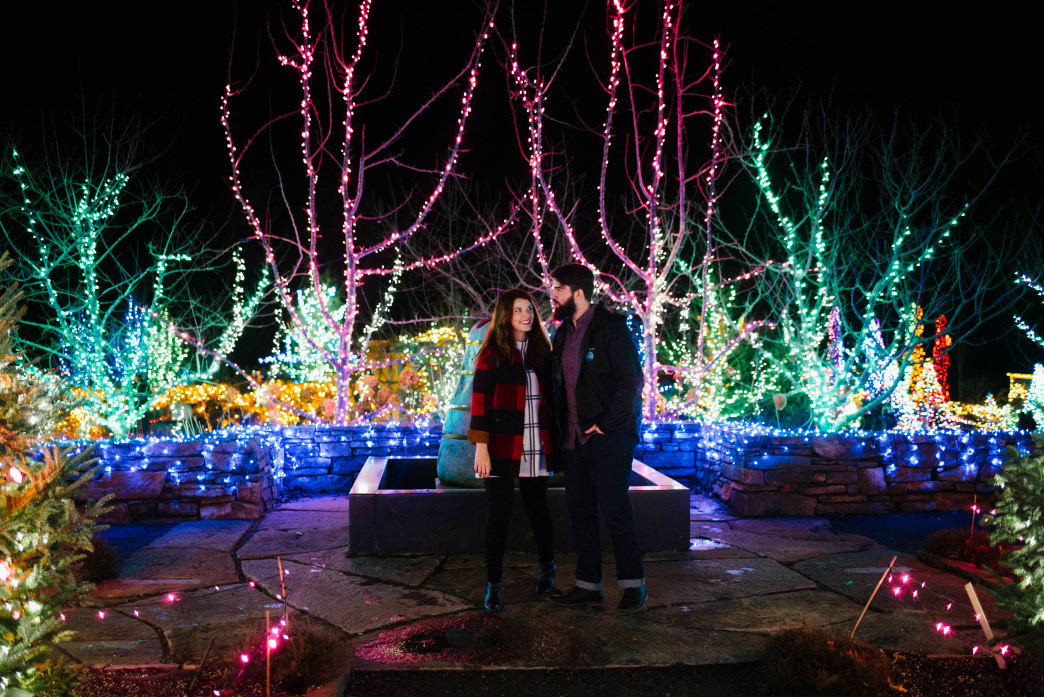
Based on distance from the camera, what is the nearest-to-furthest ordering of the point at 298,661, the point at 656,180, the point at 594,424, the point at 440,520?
the point at 298,661 < the point at 594,424 < the point at 440,520 < the point at 656,180

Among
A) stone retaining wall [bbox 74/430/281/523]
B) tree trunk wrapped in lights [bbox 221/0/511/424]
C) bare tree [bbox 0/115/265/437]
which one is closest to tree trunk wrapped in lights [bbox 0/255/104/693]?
stone retaining wall [bbox 74/430/281/523]

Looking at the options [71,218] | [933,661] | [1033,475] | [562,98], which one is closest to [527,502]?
[933,661]

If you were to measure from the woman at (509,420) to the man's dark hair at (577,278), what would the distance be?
0.71ft

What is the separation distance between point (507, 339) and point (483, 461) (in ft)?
2.12

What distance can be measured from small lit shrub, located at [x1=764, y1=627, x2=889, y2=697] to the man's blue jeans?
917mm

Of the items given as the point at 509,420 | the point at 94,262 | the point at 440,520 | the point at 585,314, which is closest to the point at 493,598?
the point at 509,420

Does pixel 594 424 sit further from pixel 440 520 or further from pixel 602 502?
pixel 440 520

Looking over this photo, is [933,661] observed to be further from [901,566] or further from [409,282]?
[409,282]

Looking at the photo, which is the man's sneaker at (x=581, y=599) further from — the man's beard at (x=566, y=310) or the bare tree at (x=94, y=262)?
the bare tree at (x=94, y=262)

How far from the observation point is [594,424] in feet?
12.3

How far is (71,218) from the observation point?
812cm

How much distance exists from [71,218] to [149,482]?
11.9ft

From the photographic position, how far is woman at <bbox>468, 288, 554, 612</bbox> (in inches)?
150

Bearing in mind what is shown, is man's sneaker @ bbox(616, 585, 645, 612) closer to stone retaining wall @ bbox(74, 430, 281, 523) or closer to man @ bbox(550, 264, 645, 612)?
man @ bbox(550, 264, 645, 612)
